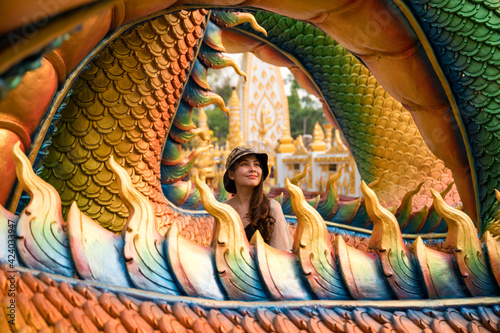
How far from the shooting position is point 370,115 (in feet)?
7.79

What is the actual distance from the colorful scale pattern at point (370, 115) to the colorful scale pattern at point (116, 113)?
3.10ft

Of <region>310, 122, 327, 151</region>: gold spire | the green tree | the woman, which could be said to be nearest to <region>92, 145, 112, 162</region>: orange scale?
the woman

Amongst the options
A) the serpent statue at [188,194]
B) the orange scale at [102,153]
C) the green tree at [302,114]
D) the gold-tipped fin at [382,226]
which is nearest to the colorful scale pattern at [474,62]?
the serpent statue at [188,194]

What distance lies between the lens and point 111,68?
4.37 ft

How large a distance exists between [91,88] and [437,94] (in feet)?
3.29

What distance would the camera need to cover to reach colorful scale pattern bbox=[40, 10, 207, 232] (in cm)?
132

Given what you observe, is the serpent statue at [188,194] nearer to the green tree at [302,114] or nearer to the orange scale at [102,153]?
the orange scale at [102,153]

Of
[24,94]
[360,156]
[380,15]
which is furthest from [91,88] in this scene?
[360,156]

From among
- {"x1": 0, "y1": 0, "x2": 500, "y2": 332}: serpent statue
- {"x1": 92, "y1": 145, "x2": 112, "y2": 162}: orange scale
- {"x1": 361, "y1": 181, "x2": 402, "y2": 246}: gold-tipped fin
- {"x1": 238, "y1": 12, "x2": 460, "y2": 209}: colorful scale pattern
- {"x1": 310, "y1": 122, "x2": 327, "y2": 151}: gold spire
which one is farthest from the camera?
{"x1": 310, "y1": 122, "x2": 327, "y2": 151}: gold spire

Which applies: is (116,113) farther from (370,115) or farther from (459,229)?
(370,115)

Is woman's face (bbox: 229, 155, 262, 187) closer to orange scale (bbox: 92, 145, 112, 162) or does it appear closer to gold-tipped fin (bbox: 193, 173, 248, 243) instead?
orange scale (bbox: 92, 145, 112, 162)

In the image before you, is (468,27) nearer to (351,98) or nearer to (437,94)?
(437,94)

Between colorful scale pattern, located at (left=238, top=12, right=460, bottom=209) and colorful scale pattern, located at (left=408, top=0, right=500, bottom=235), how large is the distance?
3.15 feet

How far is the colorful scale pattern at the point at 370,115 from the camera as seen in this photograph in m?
2.31
